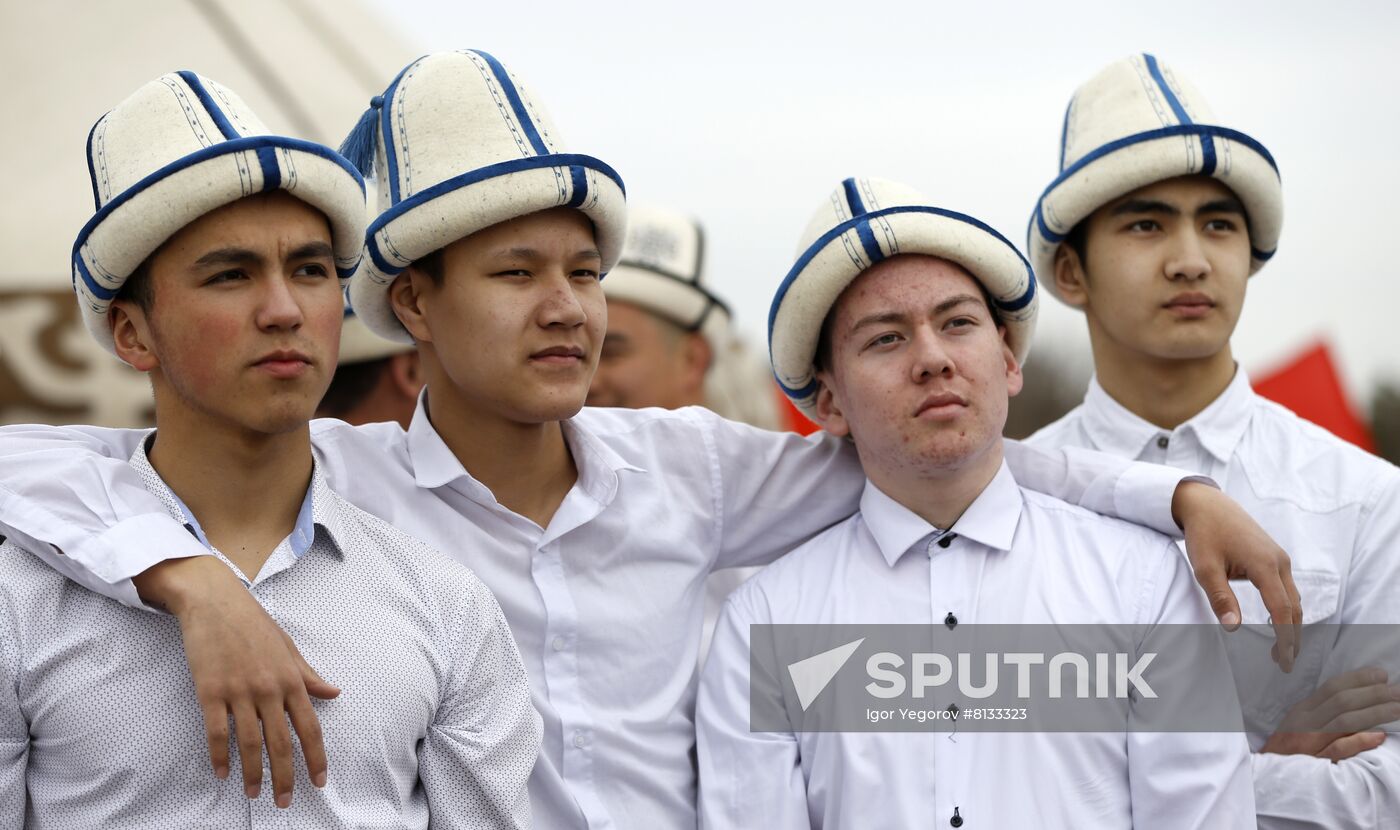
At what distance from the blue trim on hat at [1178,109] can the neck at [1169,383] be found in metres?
0.48

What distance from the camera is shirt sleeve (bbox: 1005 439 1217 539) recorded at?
3211 millimetres

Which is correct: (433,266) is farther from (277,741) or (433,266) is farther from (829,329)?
(277,741)

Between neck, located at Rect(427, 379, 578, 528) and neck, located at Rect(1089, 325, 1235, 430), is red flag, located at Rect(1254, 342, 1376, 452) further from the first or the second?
neck, located at Rect(427, 379, 578, 528)

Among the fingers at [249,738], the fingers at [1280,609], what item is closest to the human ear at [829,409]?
the fingers at [1280,609]

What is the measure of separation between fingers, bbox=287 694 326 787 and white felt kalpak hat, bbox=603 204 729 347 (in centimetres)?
346

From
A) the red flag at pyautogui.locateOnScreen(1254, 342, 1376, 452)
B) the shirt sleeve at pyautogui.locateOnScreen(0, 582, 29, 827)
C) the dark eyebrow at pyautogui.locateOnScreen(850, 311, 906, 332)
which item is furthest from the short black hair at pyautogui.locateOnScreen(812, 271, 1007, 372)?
the red flag at pyautogui.locateOnScreen(1254, 342, 1376, 452)

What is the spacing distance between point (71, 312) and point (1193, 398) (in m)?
4.56

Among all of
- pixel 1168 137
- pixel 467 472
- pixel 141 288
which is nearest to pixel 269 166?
pixel 141 288

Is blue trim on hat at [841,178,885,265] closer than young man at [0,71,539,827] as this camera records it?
No

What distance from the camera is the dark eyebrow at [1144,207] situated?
12.1 ft

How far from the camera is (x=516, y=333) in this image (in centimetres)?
301

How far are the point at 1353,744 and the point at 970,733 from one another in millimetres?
933

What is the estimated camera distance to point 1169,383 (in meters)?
3.79

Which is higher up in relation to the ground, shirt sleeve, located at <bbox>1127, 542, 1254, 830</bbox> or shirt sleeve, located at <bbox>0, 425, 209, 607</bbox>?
shirt sleeve, located at <bbox>0, 425, 209, 607</bbox>
